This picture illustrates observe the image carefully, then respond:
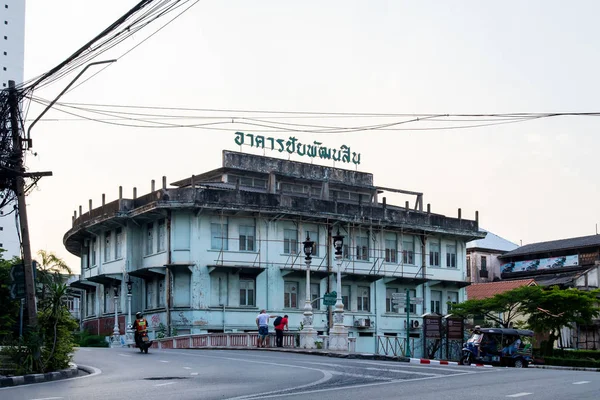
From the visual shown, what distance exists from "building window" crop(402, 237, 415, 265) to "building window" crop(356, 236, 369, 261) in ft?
10.6

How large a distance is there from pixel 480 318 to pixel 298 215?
14.3 m

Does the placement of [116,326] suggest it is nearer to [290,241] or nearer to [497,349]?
[290,241]

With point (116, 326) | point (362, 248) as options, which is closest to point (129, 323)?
point (116, 326)

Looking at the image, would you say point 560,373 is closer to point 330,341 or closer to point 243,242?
point 330,341

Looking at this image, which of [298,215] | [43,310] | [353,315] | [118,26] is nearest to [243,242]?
[298,215]

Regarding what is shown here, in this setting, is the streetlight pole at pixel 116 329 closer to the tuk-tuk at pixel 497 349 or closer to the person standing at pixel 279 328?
the person standing at pixel 279 328

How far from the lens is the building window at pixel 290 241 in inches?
2089

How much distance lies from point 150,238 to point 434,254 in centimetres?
2053

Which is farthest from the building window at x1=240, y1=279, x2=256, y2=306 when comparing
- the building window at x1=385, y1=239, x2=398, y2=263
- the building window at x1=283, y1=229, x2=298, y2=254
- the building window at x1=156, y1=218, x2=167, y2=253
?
the building window at x1=385, y1=239, x2=398, y2=263

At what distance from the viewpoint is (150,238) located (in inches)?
2046

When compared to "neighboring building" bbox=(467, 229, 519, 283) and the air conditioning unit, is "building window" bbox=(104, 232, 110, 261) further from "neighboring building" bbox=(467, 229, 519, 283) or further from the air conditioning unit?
"neighboring building" bbox=(467, 229, 519, 283)

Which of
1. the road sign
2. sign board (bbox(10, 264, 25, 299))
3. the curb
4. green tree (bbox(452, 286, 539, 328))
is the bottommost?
the curb

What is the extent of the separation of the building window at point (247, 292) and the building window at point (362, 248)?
827 cm

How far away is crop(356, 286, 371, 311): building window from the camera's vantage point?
56.6 meters
